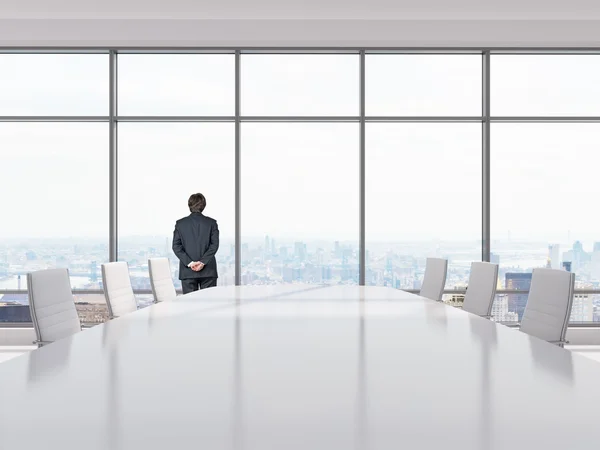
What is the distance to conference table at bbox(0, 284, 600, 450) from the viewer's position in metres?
1.01

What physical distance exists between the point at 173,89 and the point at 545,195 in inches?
192

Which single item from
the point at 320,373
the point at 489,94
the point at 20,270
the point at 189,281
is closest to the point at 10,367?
the point at 320,373

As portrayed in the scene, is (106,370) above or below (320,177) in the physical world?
below

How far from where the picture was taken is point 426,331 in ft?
7.28

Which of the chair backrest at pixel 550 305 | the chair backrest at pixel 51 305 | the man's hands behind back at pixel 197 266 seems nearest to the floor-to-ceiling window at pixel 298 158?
the man's hands behind back at pixel 197 266

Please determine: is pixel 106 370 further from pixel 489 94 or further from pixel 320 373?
pixel 489 94

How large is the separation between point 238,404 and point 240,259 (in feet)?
18.8

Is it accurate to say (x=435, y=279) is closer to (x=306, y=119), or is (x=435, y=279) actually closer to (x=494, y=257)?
(x=494, y=257)

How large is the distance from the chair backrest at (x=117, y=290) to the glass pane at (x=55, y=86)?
320cm

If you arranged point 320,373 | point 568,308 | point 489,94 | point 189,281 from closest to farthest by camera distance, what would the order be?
point 320,373 < point 568,308 < point 189,281 < point 489,94

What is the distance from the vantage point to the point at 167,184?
6.92 m

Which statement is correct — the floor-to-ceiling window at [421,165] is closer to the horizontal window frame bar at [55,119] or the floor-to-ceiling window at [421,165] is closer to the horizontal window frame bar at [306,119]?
the horizontal window frame bar at [306,119]
